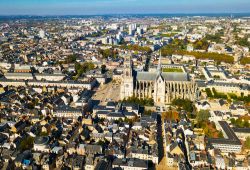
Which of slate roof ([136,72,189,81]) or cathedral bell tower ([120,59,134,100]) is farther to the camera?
slate roof ([136,72,189,81])

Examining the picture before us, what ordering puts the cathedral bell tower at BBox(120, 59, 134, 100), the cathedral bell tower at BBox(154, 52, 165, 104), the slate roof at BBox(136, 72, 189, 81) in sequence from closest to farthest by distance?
the cathedral bell tower at BBox(154, 52, 165, 104) < the cathedral bell tower at BBox(120, 59, 134, 100) < the slate roof at BBox(136, 72, 189, 81)

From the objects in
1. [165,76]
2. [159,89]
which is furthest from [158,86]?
[165,76]

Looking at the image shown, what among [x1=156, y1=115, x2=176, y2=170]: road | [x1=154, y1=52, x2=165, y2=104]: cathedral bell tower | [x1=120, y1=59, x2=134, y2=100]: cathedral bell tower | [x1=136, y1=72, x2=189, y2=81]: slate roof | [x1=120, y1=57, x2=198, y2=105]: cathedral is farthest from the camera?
[x1=136, y1=72, x2=189, y2=81]: slate roof

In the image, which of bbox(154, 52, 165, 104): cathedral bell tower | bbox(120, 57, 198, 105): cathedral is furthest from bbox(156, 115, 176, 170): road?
bbox(120, 57, 198, 105): cathedral

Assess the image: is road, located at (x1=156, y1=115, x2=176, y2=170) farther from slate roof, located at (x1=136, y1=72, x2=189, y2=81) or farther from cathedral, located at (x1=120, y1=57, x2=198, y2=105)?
slate roof, located at (x1=136, y1=72, x2=189, y2=81)

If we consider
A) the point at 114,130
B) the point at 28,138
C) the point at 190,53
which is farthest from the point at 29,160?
the point at 190,53

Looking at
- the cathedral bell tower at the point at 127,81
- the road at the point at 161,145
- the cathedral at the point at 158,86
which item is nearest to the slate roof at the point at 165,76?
the cathedral at the point at 158,86

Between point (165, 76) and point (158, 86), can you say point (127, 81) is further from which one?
point (165, 76)
